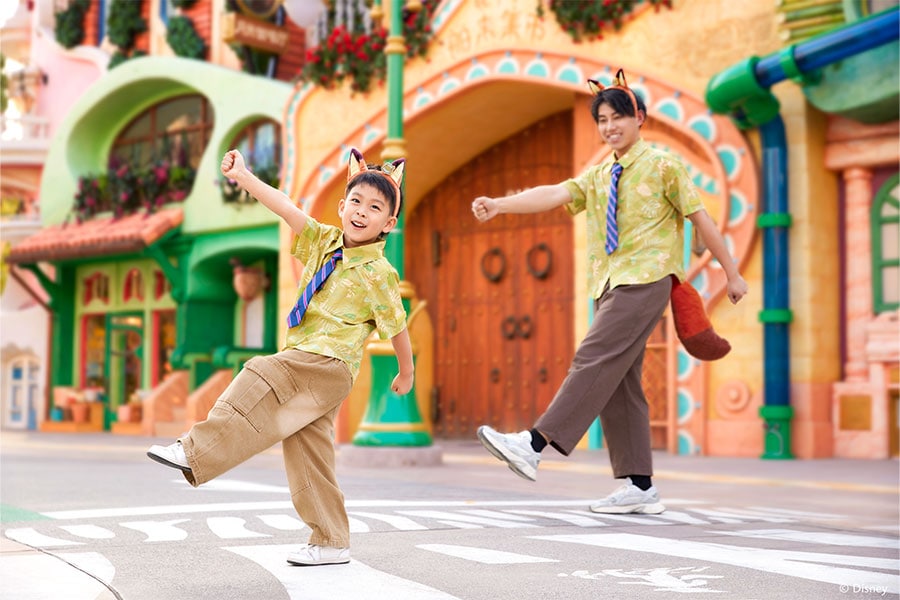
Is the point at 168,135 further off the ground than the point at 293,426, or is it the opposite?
the point at 168,135

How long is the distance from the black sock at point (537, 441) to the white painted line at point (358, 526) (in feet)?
2.43

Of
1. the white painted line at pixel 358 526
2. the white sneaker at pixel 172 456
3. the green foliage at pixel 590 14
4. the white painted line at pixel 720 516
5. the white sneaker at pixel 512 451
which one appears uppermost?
the green foliage at pixel 590 14

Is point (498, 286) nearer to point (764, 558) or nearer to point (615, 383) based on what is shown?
point (615, 383)

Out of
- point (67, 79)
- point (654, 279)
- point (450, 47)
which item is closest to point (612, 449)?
point (654, 279)

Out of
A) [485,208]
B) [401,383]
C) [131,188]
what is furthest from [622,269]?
[131,188]

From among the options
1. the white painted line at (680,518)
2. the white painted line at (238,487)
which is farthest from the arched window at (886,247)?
the white painted line at (238,487)

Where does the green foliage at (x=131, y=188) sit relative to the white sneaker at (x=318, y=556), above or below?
above

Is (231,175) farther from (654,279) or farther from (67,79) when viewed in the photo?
(67,79)

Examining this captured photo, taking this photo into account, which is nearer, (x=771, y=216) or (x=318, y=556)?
(x=318, y=556)

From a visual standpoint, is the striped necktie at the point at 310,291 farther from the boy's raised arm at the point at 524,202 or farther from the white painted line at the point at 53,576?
the boy's raised arm at the point at 524,202

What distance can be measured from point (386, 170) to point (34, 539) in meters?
1.88

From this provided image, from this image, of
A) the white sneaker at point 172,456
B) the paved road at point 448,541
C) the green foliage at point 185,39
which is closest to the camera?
the paved road at point 448,541

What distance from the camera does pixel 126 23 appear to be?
67.2ft

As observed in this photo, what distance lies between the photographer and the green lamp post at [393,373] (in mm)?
10070
